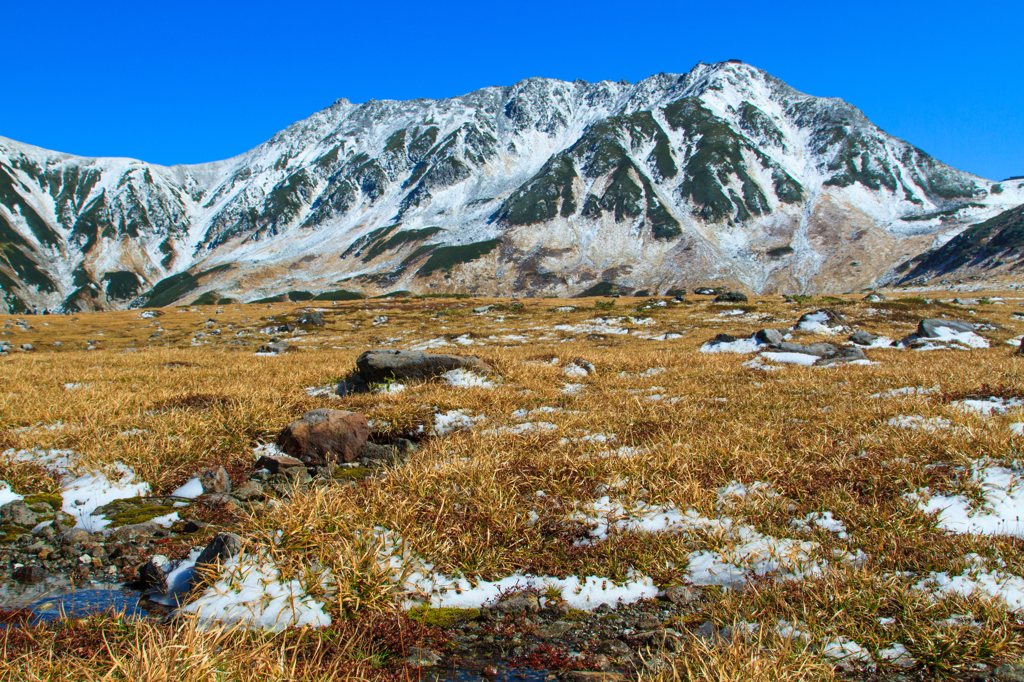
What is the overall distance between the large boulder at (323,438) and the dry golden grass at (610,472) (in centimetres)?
73

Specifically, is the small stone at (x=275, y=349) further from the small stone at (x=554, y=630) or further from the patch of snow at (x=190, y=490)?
the small stone at (x=554, y=630)

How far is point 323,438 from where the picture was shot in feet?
28.3

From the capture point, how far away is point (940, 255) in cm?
14338

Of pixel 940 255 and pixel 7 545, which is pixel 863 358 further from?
pixel 940 255

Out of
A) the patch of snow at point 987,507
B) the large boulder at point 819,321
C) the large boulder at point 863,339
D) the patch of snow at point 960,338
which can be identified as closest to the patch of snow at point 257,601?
the patch of snow at point 987,507

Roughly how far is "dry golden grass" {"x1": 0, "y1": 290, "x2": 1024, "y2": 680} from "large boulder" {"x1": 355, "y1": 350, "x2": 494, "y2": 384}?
125cm

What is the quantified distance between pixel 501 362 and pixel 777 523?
1010 cm

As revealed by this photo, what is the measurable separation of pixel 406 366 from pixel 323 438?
16.6 ft

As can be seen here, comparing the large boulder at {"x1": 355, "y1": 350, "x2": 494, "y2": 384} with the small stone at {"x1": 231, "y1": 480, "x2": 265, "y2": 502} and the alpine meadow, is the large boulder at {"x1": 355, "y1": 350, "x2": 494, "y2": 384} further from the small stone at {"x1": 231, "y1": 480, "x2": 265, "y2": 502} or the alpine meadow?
the small stone at {"x1": 231, "y1": 480, "x2": 265, "y2": 502}

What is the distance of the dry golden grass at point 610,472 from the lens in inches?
152

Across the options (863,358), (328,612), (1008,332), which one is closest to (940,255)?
(1008,332)

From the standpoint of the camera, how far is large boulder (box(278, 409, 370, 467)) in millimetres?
8430

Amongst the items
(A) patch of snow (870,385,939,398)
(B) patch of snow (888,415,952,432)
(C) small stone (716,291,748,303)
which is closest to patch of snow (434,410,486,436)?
(B) patch of snow (888,415,952,432)

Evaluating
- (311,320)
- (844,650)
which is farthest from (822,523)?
(311,320)
